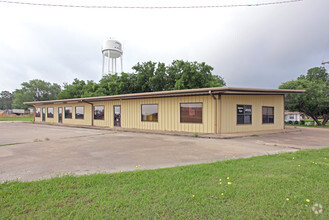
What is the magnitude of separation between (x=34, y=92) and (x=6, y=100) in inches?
2517

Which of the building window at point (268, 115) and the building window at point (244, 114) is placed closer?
the building window at point (244, 114)

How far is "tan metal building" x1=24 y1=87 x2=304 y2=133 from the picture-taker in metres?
11.0

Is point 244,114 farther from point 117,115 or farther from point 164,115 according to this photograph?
point 117,115

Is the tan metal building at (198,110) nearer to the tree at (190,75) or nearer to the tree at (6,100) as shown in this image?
the tree at (190,75)

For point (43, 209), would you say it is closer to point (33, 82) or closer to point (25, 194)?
point (25, 194)

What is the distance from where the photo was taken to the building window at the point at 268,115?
13.2m

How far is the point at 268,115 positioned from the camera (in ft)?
44.0

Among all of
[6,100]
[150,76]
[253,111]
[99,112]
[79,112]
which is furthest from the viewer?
[6,100]

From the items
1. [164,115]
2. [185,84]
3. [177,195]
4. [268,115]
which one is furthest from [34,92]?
[177,195]

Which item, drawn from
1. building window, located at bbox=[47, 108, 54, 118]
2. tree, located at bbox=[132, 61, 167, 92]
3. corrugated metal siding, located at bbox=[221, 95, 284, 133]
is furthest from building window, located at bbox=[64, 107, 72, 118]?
corrugated metal siding, located at bbox=[221, 95, 284, 133]

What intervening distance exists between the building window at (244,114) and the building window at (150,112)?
5681 millimetres

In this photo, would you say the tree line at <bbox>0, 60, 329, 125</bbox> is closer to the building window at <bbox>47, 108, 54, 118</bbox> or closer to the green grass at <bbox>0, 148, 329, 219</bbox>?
the building window at <bbox>47, 108, 54, 118</bbox>

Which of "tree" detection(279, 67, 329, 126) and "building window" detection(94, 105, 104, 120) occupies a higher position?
"tree" detection(279, 67, 329, 126)

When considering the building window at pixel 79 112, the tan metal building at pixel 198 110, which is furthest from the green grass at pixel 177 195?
the building window at pixel 79 112
